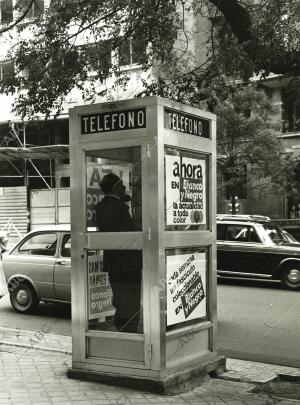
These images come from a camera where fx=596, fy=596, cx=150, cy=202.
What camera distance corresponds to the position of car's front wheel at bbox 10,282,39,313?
10875 millimetres

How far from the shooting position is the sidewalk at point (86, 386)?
5176mm

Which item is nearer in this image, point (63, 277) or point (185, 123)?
point (185, 123)

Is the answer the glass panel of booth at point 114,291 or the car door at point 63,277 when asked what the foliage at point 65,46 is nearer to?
the car door at point 63,277

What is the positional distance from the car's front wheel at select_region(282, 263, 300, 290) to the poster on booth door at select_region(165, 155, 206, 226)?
851 centimetres

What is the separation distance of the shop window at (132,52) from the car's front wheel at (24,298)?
14.5 ft

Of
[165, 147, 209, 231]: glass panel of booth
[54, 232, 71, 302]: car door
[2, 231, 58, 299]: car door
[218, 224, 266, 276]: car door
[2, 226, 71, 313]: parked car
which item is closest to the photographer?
[165, 147, 209, 231]: glass panel of booth

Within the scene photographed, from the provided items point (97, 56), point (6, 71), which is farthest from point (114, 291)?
point (6, 71)

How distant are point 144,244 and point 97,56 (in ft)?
19.1

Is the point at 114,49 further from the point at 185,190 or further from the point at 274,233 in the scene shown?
the point at 274,233

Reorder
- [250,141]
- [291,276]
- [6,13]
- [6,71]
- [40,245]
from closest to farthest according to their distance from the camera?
[6,13], [40,245], [6,71], [291,276], [250,141]

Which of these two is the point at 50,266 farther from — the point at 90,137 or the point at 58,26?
the point at 90,137

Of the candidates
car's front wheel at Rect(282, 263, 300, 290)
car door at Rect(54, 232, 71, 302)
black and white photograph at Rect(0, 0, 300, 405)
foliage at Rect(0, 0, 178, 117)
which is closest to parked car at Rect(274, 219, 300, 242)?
car's front wheel at Rect(282, 263, 300, 290)

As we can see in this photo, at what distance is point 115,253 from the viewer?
588 centimetres

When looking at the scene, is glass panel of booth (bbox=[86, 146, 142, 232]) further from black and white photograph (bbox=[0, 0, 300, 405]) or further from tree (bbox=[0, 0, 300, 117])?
tree (bbox=[0, 0, 300, 117])
